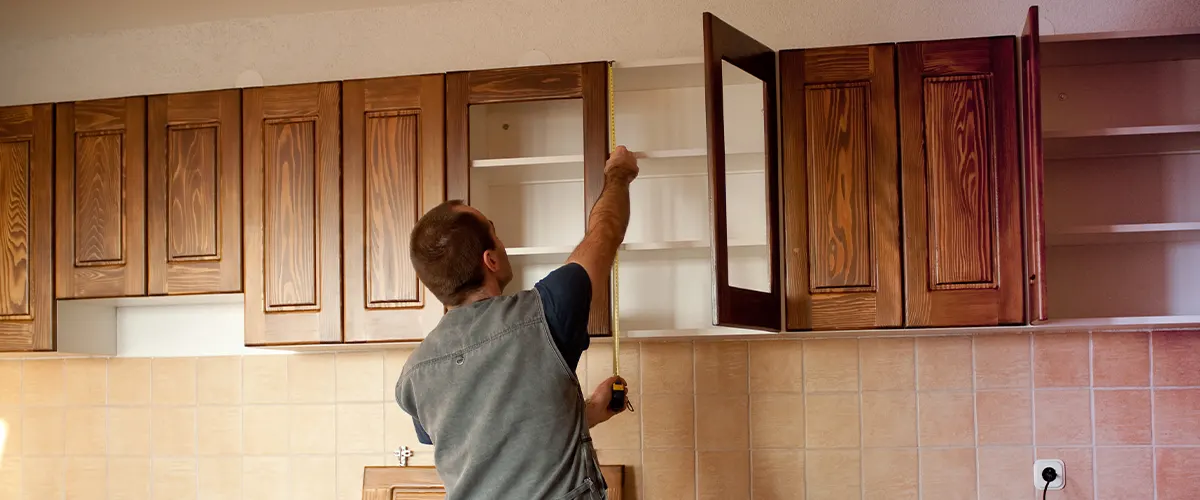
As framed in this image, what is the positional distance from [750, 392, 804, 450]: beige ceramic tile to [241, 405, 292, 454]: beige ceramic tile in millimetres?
1353

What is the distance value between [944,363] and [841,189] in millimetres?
607

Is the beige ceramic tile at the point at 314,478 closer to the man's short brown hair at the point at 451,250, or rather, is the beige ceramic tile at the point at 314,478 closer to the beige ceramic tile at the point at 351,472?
the beige ceramic tile at the point at 351,472

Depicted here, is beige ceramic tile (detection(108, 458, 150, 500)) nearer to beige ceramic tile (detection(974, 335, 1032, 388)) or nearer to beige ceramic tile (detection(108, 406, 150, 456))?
beige ceramic tile (detection(108, 406, 150, 456))

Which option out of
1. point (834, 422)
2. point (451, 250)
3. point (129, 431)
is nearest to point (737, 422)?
point (834, 422)

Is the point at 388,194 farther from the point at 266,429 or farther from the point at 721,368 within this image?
the point at 721,368

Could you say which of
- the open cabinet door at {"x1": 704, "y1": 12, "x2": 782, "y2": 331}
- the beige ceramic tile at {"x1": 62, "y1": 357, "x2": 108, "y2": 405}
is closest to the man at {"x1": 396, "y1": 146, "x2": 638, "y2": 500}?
the open cabinet door at {"x1": 704, "y1": 12, "x2": 782, "y2": 331}

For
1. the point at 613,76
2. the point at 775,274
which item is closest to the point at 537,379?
the point at 775,274

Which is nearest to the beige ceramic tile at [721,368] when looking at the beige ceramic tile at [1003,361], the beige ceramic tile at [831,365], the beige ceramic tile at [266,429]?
the beige ceramic tile at [831,365]

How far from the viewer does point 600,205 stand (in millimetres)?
2359

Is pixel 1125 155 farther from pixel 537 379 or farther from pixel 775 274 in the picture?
pixel 537 379

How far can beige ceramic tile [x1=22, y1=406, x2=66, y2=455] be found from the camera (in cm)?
347

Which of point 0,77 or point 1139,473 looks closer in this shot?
point 1139,473

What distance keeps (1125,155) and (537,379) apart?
5.86 ft

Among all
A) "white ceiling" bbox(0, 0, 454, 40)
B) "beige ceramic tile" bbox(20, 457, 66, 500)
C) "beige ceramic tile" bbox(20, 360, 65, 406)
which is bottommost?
"beige ceramic tile" bbox(20, 457, 66, 500)
